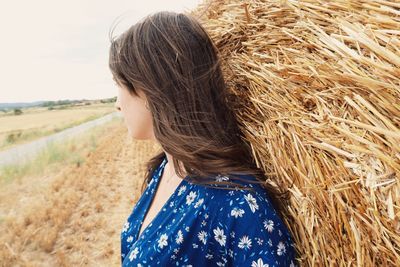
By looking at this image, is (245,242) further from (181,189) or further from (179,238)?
(181,189)

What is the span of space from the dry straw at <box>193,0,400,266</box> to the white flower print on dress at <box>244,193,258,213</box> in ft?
0.53

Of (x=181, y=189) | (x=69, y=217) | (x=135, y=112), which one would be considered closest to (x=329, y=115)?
(x=181, y=189)

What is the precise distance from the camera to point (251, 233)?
1217 millimetres

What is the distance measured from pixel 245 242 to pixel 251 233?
0.04 metres

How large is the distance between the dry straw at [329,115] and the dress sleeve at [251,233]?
11 centimetres

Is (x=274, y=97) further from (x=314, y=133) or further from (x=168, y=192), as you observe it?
(x=168, y=192)

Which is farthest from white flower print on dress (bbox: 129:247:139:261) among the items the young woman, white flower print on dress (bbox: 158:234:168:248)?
white flower print on dress (bbox: 158:234:168:248)

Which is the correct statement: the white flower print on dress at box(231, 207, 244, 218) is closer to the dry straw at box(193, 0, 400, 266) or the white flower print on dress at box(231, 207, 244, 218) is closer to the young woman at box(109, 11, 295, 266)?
the young woman at box(109, 11, 295, 266)

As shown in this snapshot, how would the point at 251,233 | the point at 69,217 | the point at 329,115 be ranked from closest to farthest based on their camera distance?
the point at 329,115
the point at 251,233
the point at 69,217

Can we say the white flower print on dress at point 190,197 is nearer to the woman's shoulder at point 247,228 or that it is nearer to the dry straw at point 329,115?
the woman's shoulder at point 247,228

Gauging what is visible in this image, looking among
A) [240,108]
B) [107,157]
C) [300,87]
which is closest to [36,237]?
[240,108]

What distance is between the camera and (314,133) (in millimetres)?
1197

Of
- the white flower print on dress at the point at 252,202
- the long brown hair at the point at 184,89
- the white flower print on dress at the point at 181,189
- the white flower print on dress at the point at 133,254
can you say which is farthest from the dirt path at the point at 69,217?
the white flower print on dress at the point at 252,202

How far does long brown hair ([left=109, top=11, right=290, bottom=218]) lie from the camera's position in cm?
139
